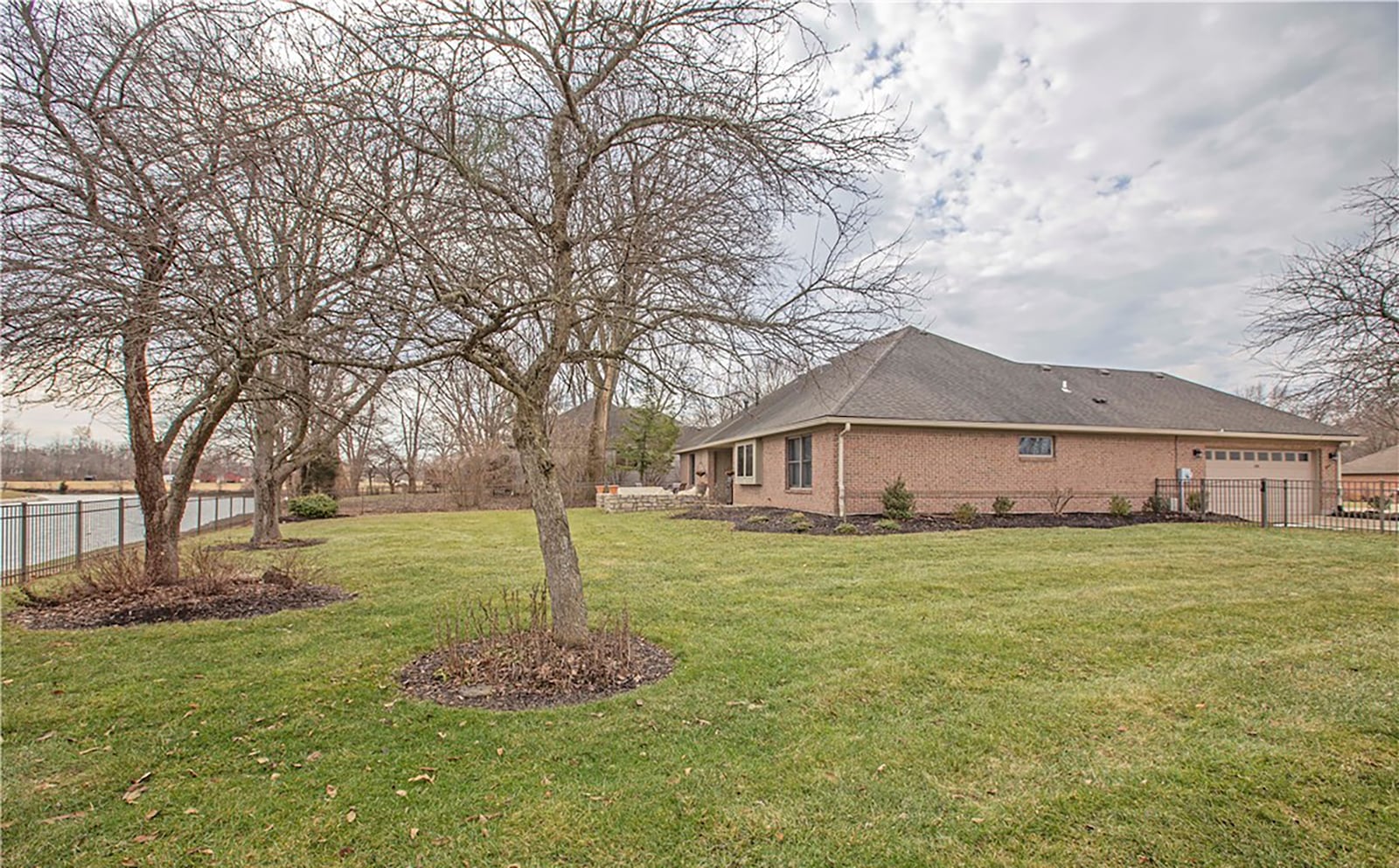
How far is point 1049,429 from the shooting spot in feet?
56.7

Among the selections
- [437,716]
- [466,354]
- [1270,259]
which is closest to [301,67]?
[466,354]

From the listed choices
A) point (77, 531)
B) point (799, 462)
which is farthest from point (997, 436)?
Result: point (77, 531)

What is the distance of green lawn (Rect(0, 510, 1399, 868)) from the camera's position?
9.29 ft

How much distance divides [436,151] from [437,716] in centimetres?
373

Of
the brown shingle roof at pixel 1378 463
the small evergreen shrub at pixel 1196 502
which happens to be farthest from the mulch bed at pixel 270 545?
the brown shingle roof at pixel 1378 463

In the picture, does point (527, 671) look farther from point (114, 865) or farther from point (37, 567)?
point (37, 567)

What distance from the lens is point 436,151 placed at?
14.9 ft

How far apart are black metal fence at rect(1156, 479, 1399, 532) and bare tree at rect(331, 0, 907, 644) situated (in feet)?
55.3

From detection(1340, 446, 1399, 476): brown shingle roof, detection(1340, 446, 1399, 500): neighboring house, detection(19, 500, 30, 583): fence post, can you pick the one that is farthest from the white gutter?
detection(1340, 446, 1399, 476): brown shingle roof

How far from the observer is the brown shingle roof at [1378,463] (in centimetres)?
3167

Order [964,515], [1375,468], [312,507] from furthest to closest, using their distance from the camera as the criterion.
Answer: [1375,468] < [312,507] < [964,515]

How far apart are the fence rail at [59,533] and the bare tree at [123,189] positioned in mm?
5239

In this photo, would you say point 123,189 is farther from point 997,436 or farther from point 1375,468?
point 1375,468

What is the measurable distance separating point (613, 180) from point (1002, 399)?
15774 mm
